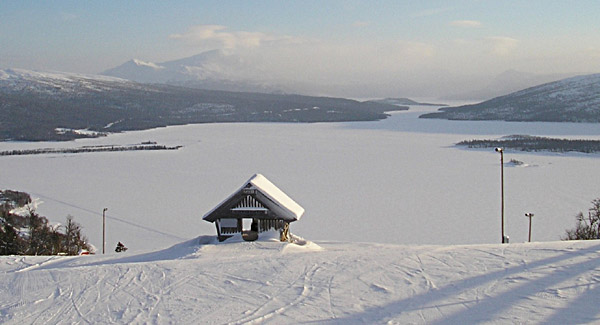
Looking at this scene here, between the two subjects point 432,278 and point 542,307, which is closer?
point 542,307

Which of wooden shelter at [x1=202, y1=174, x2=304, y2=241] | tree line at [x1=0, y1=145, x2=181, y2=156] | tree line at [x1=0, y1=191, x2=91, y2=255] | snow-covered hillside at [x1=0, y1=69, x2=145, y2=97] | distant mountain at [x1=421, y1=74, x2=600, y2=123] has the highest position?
snow-covered hillside at [x1=0, y1=69, x2=145, y2=97]

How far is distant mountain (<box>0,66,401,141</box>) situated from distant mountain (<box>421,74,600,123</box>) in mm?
27480

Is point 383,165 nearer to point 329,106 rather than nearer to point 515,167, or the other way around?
point 515,167

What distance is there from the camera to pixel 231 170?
4528 centimetres

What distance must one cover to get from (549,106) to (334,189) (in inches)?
4275

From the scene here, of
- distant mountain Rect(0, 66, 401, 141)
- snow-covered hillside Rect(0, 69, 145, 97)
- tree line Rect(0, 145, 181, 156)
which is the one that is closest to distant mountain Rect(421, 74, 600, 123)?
distant mountain Rect(0, 66, 401, 141)

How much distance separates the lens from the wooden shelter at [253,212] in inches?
520

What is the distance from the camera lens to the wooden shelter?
13203 millimetres

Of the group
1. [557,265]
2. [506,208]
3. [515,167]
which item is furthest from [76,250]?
[515,167]

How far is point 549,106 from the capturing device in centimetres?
12775

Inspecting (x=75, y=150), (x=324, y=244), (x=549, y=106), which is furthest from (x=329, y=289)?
(x=549, y=106)

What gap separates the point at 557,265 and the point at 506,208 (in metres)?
20.1

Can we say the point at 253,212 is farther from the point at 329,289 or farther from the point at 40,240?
the point at 40,240

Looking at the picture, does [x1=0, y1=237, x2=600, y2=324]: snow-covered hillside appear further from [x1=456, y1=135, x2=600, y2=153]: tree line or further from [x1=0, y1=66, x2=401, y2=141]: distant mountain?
[x1=0, y1=66, x2=401, y2=141]: distant mountain
